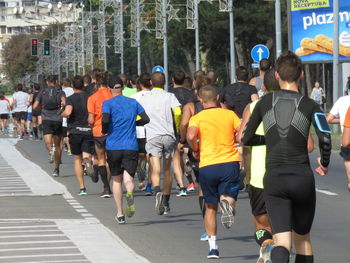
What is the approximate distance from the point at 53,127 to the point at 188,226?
10818 mm

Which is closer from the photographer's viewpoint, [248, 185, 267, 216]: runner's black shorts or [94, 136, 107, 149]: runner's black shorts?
[248, 185, 267, 216]: runner's black shorts

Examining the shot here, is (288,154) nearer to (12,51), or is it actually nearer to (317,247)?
(317,247)

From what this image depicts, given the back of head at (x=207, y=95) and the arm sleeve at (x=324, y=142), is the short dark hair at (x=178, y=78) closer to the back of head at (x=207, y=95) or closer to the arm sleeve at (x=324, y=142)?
the back of head at (x=207, y=95)

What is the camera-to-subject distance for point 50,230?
1321 centimetres

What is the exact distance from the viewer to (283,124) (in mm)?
7867

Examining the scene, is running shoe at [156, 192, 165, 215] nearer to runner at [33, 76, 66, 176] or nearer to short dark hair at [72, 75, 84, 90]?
short dark hair at [72, 75, 84, 90]

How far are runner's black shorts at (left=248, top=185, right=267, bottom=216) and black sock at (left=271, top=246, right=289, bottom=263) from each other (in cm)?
162

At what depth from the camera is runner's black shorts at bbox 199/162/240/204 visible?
11.0 meters

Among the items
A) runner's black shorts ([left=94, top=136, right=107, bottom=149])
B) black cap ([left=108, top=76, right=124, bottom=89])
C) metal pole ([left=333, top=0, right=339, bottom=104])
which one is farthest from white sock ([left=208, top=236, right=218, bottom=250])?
metal pole ([left=333, top=0, right=339, bottom=104])

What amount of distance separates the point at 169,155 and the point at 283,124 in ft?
25.9

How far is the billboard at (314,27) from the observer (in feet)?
158

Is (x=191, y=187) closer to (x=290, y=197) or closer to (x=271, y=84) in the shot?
(x=271, y=84)

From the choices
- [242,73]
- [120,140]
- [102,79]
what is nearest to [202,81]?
[120,140]

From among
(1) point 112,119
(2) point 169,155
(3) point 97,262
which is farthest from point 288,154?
(2) point 169,155
